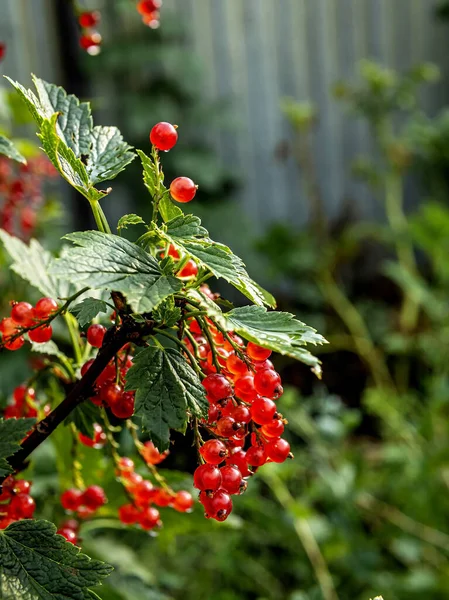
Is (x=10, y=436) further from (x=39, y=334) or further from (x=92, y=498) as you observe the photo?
(x=92, y=498)

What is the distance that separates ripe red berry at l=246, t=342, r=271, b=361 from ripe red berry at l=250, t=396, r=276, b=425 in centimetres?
2

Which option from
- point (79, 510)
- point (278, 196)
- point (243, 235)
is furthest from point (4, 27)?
point (79, 510)

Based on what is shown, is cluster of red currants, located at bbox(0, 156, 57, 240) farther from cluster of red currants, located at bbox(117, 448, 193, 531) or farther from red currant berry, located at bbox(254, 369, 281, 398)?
red currant berry, located at bbox(254, 369, 281, 398)

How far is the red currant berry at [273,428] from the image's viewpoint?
1.40 feet

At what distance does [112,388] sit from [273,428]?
104 mm

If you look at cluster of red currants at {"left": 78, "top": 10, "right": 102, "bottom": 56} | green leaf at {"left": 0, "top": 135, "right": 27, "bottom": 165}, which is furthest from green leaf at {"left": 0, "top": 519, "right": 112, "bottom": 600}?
cluster of red currants at {"left": 78, "top": 10, "right": 102, "bottom": 56}

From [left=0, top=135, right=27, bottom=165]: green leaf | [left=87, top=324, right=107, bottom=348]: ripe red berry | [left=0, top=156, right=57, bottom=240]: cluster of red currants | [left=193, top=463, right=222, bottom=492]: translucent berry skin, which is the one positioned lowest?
[left=0, top=156, right=57, bottom=240]: cluster of red currants

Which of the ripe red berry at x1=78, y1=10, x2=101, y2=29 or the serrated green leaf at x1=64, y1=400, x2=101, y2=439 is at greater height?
the ripe red berry at x1=78, y1=10, x2=101, y2=29

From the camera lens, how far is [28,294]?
44.9 inches

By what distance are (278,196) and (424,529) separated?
93.9 inches

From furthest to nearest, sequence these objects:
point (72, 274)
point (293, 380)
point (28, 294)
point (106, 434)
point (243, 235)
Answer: point (243, 235)
point (293, 380)
point (28, 294)
point (106, 434)
point (72, 274)

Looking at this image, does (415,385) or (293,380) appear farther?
(415,385)

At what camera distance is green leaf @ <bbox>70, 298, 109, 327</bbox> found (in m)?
0.41

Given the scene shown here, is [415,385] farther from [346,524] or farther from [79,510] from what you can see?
[79,510]
